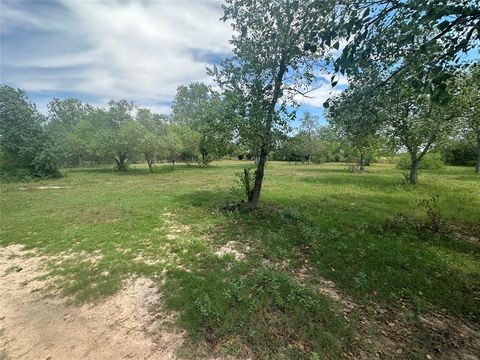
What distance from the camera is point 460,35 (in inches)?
154

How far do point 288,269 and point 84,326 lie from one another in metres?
4.22

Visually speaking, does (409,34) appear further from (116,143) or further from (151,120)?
(151,120)

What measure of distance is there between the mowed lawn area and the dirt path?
310 mm

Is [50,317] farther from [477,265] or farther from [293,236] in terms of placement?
[477,265]

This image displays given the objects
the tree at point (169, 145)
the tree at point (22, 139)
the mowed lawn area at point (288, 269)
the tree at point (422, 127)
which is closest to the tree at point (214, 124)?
the mowed lawn area at point (288, 269)

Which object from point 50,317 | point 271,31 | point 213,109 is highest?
point 271,31

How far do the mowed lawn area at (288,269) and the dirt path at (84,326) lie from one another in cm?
31

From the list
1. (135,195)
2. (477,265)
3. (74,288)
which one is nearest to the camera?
(74,288)

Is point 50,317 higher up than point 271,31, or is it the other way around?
point 271,31

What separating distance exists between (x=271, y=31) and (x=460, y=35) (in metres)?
6.65

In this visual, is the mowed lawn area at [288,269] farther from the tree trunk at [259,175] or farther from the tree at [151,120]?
the tree at [151,120]

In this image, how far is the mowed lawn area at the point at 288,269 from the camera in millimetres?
3922

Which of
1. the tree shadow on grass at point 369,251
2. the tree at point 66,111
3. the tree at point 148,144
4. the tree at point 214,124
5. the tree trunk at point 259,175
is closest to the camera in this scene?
the tree shadow on grass at point 369,251

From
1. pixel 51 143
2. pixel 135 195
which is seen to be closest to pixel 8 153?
pixel 51 143
